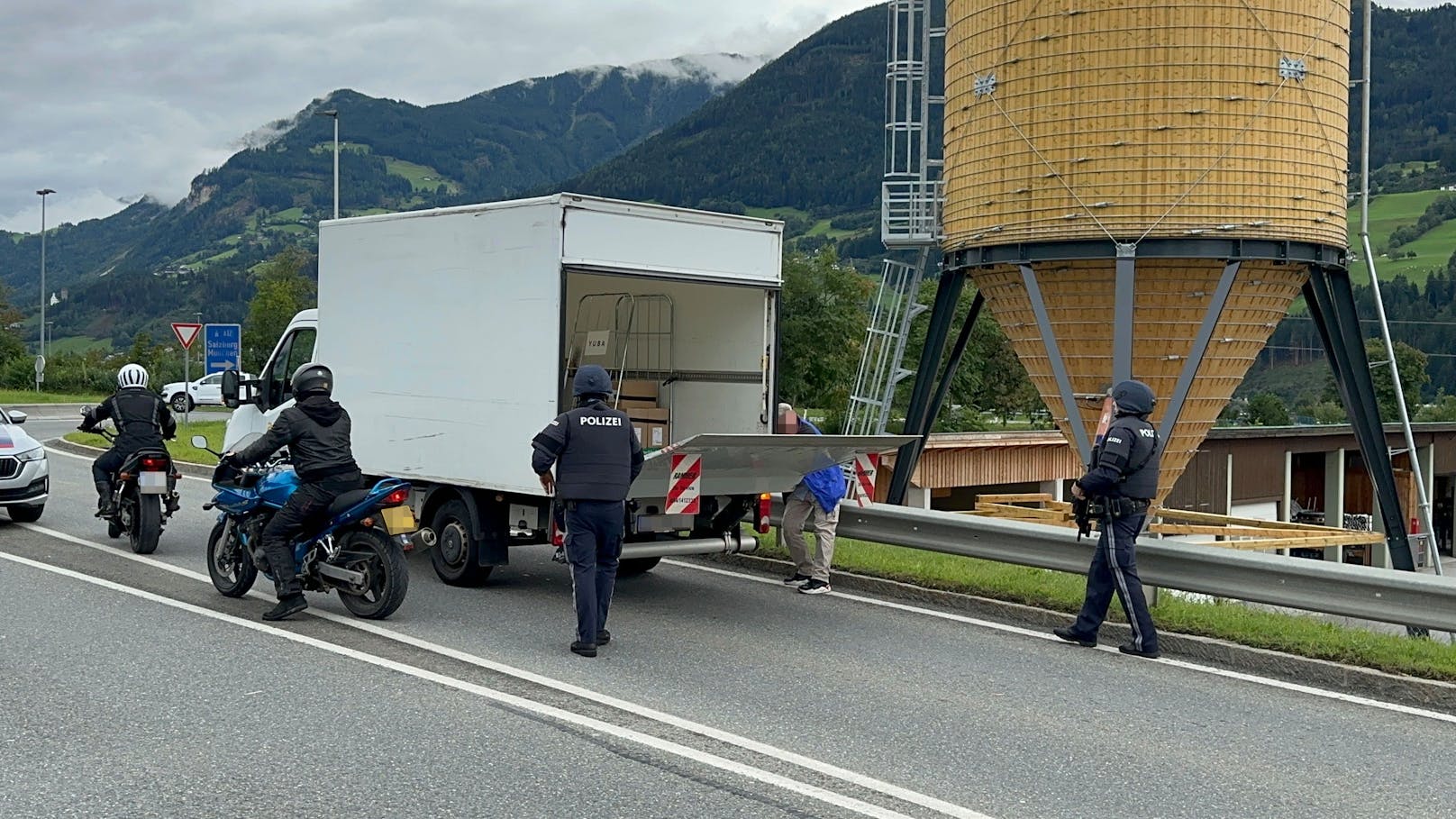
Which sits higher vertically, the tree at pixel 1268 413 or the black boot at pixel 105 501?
the tree at pixel 1268 413

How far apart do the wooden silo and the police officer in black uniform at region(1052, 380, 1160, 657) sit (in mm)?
6638

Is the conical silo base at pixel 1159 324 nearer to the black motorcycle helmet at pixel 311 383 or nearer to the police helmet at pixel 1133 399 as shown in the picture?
the police helmet at pixel 1133 399

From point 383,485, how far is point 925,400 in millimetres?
10824

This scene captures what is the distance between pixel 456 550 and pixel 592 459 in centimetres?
269

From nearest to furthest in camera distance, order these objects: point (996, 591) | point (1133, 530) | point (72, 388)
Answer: point (1133, 530) → point (996, 591) → point (72, 388)

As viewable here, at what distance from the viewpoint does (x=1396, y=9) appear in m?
184

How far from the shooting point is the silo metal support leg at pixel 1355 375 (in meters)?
15.7

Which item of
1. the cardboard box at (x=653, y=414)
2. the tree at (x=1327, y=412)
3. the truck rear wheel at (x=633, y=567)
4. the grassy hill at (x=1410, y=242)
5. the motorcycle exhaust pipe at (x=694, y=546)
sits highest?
the grassy hill at (x=1410, y=242)

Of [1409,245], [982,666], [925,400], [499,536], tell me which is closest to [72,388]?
[925,400]

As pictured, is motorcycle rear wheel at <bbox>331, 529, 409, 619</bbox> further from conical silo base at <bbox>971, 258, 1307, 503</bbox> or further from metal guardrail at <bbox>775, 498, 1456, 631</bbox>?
conical silo base at <bbox>971, 258, 1307, 503</bbox>

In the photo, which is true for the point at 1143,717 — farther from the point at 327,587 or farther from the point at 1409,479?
the point at 1409,479

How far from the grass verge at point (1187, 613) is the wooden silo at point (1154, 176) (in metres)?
4.68

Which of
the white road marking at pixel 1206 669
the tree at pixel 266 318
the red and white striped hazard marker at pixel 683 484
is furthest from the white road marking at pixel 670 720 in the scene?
the tree at pixel 266 318

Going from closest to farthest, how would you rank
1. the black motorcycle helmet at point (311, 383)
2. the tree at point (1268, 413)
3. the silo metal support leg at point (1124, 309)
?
the black motorcycle helmet at point (311, 383) < the silo metal support leg at point (1124, 309) < the tree at point (1268, 413)
